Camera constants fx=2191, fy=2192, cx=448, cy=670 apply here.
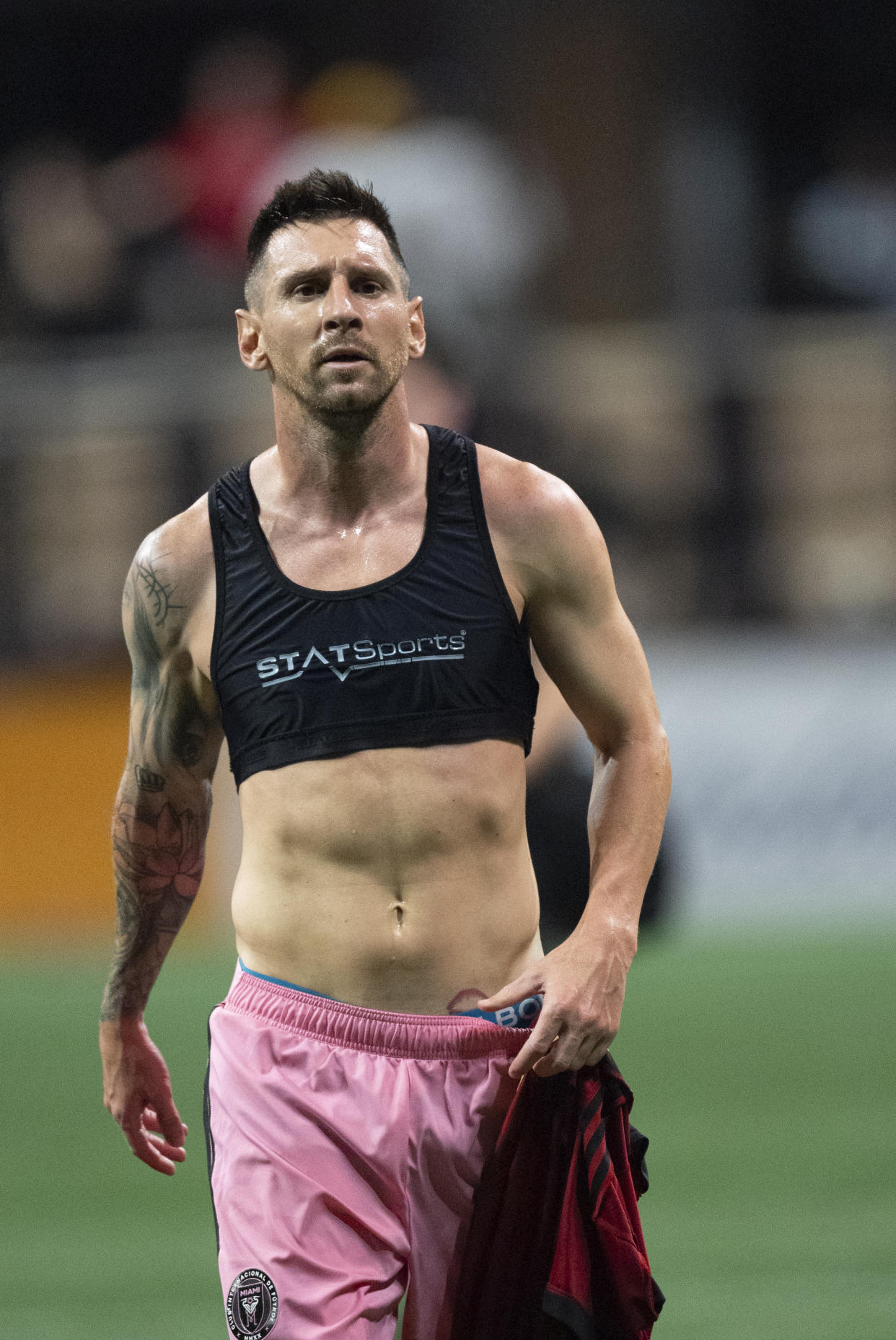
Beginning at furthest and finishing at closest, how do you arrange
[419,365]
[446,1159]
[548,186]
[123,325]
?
[548,186] → [123,325] → [419,365] → [446,1159]

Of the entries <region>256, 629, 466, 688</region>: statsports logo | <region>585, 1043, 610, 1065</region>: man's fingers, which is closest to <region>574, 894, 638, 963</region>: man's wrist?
<region>585, 1043, 610, 1065</region>: man's fingers

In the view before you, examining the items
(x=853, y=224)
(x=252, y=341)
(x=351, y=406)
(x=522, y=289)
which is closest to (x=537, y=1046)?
(x=351, y=406)

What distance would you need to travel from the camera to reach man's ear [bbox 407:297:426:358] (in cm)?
433

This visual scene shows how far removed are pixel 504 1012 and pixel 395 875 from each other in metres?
0.33

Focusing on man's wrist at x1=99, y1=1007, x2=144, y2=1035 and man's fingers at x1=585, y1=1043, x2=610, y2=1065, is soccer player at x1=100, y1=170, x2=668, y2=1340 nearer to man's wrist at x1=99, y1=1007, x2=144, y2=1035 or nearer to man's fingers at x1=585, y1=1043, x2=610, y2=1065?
man's fingers at x1=585, y1=1043, x2=610, y2=1065

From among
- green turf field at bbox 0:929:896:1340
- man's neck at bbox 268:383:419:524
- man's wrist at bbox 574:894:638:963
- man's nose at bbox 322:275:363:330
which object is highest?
man's nose at bbox 322:275:363:330

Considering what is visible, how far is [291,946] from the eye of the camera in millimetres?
4164

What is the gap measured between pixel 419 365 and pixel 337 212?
2844 millimetres

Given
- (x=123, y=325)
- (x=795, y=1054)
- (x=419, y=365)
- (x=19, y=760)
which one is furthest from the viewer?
(x=123, y=325)

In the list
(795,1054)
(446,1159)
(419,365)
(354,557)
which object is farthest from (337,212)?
(795,1054)

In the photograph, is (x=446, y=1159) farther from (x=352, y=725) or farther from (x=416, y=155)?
(x=416, y=155)

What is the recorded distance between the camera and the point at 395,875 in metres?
4.12

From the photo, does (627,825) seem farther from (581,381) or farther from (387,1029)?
(581,381)

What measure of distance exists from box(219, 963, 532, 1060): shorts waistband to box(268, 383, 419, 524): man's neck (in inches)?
37.0
